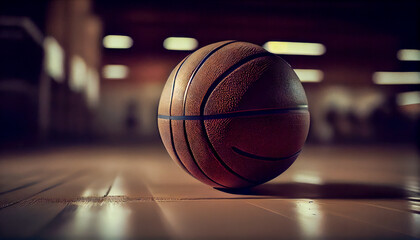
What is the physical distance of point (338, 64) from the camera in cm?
1338

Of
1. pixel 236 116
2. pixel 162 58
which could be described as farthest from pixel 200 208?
pixel 162 58

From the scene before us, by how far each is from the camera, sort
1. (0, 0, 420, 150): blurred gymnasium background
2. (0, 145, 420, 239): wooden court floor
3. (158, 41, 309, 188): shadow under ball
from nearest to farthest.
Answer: (0, 145, 420, 239): wooden court floor < (158, 41, 309, 188): shadow under ball < (0, 0, 420, 150): blurred gymnasium background

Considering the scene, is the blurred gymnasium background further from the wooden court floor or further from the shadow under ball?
Result: the shadow under ball

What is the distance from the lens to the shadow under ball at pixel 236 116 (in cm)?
161

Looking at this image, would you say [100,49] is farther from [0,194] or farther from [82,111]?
[0,194]

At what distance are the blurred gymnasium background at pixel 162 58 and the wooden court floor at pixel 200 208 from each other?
4.32m

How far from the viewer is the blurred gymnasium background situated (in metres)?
7.62

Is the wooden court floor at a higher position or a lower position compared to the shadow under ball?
lower

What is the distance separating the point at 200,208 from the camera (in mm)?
1487

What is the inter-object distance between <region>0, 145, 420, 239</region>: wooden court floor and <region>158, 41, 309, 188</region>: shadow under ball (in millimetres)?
163

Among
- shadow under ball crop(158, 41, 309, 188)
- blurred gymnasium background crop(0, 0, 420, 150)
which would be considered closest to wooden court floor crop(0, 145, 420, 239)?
shadow under ball crop(158, 41, 309, 188)

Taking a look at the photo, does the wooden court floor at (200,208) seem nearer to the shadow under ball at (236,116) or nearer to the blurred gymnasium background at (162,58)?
the shadow under ball at (236,116)

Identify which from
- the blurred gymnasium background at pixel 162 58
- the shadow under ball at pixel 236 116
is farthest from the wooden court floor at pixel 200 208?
the blurred gymnasium background at pixel 162 58

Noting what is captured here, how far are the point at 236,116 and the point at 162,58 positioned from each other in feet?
37.0
